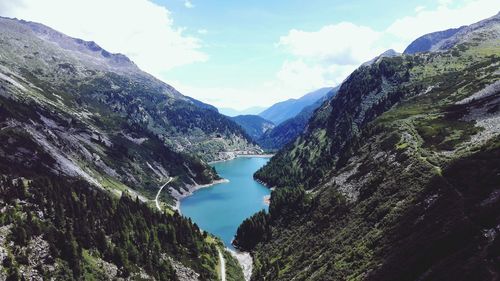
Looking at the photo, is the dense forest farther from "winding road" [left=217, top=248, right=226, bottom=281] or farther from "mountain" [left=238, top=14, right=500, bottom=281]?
"mountain" [left=238, top=14, right=500, bottom=281]

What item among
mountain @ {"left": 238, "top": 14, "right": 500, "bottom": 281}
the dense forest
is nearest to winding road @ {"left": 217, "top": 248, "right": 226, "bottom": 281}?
the dense forest

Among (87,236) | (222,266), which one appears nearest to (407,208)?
(222,266)

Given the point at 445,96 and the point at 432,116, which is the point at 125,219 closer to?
the point at 432,116

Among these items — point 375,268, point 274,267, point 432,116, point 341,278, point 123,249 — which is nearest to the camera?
point 375,268

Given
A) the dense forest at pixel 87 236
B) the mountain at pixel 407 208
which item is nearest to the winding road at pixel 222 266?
the dense forest at pixel 87 236

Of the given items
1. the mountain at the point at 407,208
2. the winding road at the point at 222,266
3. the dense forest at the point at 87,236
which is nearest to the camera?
the mountain at the point at 407,208

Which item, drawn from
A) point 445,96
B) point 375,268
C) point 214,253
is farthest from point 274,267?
point 445,96

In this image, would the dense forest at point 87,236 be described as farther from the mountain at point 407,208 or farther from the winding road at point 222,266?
the mountain at point 407,208

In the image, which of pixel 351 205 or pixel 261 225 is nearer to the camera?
pixel 351 205
